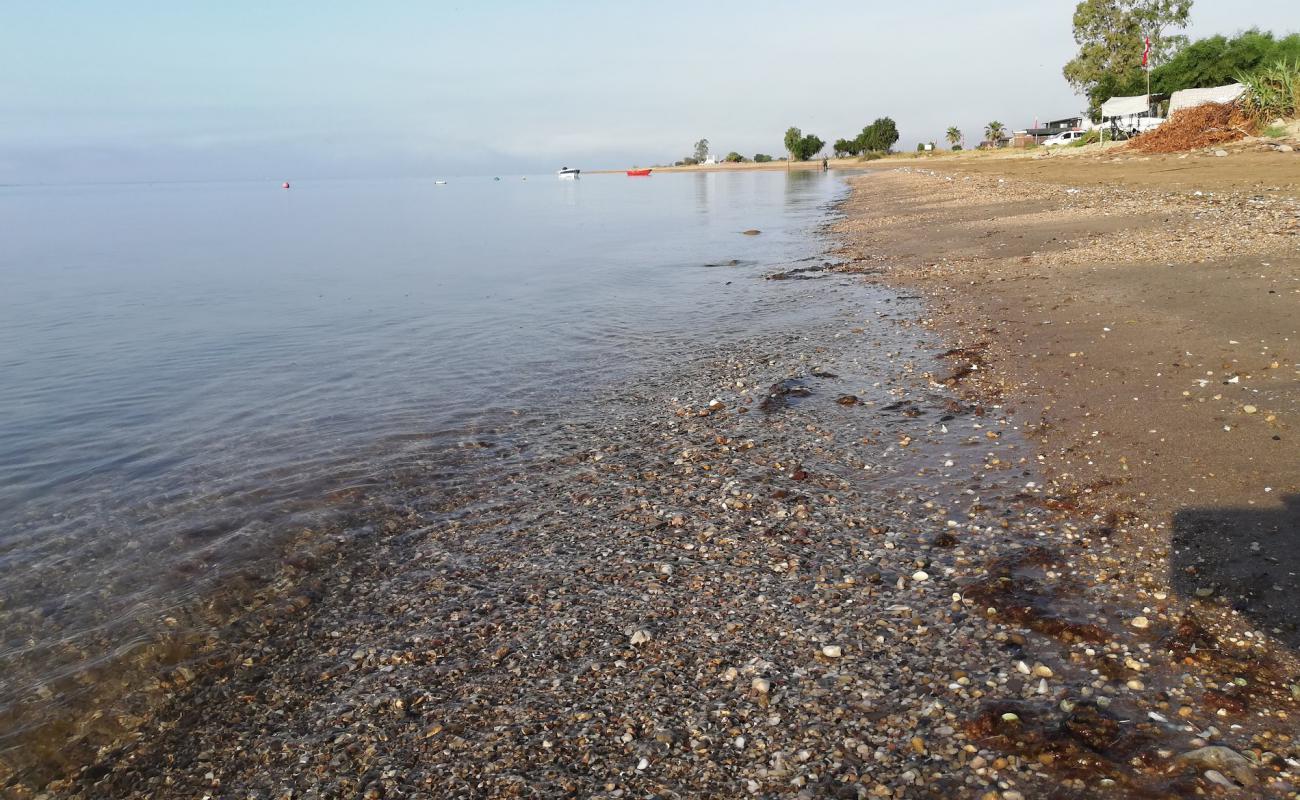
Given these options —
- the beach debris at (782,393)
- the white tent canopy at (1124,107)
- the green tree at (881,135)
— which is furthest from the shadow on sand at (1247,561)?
the green tree at (881,135)

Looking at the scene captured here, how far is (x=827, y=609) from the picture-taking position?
21.0 ft

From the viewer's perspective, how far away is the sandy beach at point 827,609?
4.80m

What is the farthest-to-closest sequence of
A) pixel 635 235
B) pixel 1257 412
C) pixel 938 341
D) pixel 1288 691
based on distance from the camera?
pixel 635 235, pixel 938 341, pixel 1257 412, pixel 1288 691

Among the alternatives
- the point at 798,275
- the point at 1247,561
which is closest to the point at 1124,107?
the point at 798,275

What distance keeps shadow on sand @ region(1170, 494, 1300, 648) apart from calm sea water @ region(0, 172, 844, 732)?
9559 mm

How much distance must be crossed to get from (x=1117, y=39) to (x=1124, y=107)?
20695 mm

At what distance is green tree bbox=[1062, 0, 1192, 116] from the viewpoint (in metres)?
92.1

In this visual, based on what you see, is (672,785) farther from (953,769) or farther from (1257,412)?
(1257,412)

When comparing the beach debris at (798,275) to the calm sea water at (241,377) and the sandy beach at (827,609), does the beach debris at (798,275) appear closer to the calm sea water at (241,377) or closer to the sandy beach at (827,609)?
the calm sea water at (241,377)

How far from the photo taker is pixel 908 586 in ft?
21.8

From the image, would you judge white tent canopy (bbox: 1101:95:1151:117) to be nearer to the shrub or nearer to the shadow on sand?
the shrub

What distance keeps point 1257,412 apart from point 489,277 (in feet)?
90.8

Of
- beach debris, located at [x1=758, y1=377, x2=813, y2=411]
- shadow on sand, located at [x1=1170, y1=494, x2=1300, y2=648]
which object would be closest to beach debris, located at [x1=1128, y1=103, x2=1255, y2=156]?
beach debris, located at [x1=758, y1=377, x2=813, y2=411]

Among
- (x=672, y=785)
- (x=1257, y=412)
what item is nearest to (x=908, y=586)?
(x=672, y=785)
